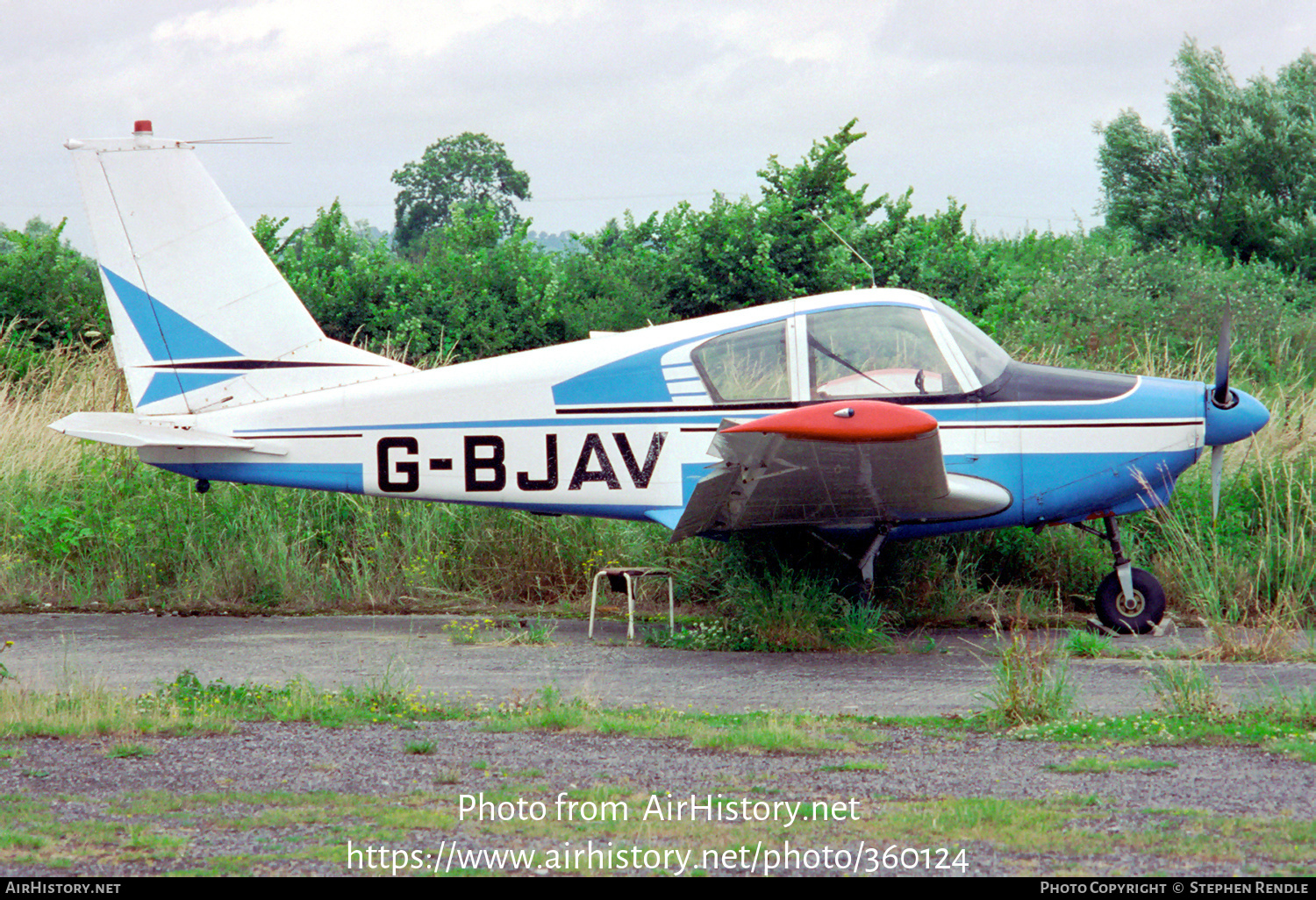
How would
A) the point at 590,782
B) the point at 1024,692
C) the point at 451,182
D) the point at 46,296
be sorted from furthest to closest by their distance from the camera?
the point at 451,182 → the point at 46,296 → the point at 1024,692 → the point at 590,782

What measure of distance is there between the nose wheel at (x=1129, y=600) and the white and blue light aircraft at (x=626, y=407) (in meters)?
0.01

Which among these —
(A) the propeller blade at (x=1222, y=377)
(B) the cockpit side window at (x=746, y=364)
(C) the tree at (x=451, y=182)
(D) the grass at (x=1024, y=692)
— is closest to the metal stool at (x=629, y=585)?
(B) the cockpit side window at (x=746, y=364)

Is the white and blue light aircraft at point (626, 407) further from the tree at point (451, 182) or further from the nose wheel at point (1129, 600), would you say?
the tree at point (451, 182)

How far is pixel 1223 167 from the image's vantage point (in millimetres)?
21250

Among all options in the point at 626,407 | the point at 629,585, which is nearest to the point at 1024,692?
the point at 629,585

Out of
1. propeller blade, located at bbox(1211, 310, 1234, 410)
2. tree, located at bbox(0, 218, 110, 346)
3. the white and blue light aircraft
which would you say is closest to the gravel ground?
the white and blue light aircraft

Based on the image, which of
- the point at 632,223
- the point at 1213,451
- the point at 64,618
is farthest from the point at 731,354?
the point at 632,223

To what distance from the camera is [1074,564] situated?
8773 mm

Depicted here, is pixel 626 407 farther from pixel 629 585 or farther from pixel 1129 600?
pixel 1129 600

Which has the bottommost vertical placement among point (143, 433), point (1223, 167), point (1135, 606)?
point (1135, 606)

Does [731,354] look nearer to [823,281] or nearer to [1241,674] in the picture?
[1241,674]

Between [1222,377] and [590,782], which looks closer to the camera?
[590,782]

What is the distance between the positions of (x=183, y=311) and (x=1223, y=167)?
1948 centimetres

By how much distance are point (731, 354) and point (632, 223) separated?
957cm
